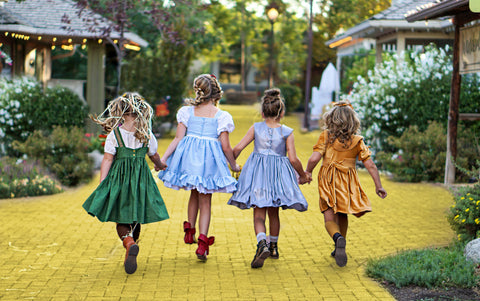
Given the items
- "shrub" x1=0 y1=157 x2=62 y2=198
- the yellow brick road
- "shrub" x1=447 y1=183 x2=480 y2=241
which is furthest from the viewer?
"shrub" x1=0 y1=157 x2=62 y2=198

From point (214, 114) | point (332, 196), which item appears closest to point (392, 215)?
point (332, 196)

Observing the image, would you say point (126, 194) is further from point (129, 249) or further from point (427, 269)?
point (427, 269)

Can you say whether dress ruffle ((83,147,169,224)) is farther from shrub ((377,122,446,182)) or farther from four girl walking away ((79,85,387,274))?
shrub ((377,122,446,182))

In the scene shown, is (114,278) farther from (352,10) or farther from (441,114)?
(352,10)

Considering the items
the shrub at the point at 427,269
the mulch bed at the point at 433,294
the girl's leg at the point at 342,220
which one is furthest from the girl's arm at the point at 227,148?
the mulch bed at the point at 433,294

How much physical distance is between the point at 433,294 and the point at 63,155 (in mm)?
7560

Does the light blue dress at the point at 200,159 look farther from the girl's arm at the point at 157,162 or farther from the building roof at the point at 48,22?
the building roof at the point at 48,22

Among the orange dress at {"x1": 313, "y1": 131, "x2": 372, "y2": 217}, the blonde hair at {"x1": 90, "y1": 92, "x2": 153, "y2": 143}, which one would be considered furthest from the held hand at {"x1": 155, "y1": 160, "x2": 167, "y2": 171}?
the orange dress at {"x1": 313, "y1": 131, "x2": 372, "y2": 217}

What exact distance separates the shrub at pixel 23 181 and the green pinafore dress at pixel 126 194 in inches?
179

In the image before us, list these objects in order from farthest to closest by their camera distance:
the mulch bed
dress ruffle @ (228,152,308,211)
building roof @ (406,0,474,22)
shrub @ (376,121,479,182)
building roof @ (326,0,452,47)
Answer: building roof @ (326,0,452,47), shrub @ (376,121,479,182), building roof @ (406,0,474,22), dress ruffle @ (228,152,308,211), the mulch bed

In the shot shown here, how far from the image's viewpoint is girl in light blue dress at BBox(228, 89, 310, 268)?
20.1ft

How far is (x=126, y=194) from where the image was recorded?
5785 mm

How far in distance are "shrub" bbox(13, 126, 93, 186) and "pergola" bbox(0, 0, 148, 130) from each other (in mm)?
3914

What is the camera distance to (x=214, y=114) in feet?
20.9
